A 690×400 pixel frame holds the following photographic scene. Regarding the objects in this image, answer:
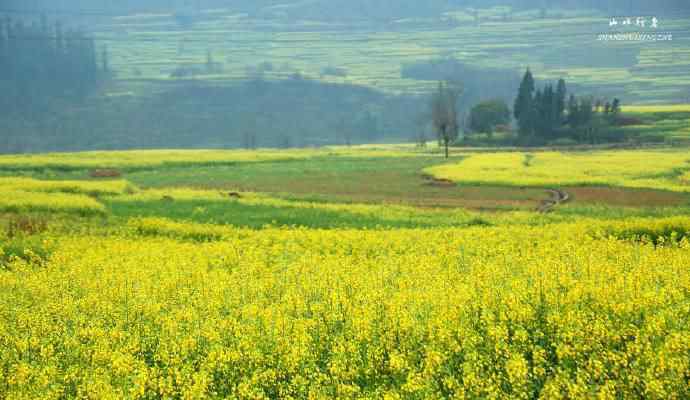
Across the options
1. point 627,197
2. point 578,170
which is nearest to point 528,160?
point 578,170

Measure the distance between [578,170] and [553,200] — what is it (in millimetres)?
21615

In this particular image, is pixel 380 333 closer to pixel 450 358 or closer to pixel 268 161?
pixel 450 358

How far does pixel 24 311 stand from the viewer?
16031mm

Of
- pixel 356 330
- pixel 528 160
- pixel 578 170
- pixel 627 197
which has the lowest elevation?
pixel 627 197

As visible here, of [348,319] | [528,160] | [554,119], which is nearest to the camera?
[348,319]

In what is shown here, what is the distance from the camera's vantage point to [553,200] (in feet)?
147

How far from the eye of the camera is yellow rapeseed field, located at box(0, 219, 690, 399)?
39.0 ft

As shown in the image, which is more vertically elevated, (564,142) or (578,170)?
(564,142)

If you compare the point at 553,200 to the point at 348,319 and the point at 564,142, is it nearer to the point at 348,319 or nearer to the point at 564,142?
the point at 348,319

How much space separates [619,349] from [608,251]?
29.4 feet

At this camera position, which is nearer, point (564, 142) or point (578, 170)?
point (578, 170)

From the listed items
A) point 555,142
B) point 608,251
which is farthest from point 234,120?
point 608,251

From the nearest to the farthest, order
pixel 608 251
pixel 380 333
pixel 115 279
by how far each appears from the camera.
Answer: pixel 380 333 → pixel 115 279 → pixel 608 251

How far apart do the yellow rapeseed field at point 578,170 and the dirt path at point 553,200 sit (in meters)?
5.35
